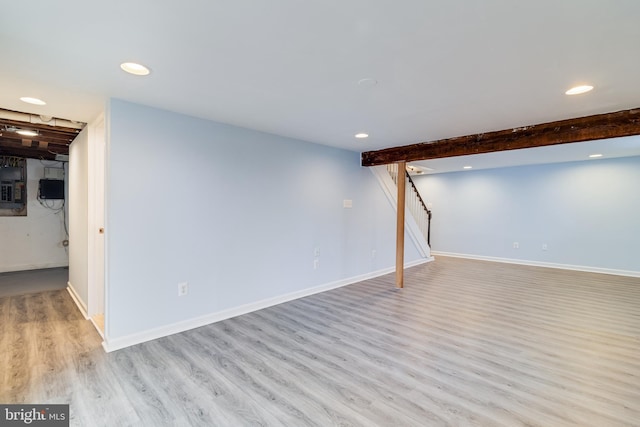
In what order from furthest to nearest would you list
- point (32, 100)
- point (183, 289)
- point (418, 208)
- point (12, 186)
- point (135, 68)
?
point (418, 208) < point (12, 186) < point (183, 289) < point (32, 100) < point (135, 68)

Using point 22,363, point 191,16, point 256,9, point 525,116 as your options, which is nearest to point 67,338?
point 22,363

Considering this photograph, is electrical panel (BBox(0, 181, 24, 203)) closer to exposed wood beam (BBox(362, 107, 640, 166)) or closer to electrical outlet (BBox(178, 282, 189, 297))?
electrical outlet (BBox(178, 282, 189, 297))

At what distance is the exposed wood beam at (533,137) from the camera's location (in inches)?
117

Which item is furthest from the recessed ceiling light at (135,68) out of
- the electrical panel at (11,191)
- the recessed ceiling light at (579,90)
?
the electrical panel at (11,191)

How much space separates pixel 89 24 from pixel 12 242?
20.8ft

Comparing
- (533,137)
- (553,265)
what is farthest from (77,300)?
(553,265)

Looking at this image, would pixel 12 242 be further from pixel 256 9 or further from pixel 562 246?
pixel 562 246

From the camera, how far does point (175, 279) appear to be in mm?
3084

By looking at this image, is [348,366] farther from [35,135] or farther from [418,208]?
[418,208]

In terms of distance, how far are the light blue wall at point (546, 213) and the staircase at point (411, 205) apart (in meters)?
0.45

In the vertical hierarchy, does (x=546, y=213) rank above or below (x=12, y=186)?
below

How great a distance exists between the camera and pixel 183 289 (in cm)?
314

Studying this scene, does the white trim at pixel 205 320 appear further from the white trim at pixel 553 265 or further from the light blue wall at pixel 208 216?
the white trim at pixel 553 265

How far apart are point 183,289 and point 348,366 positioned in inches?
73.8
